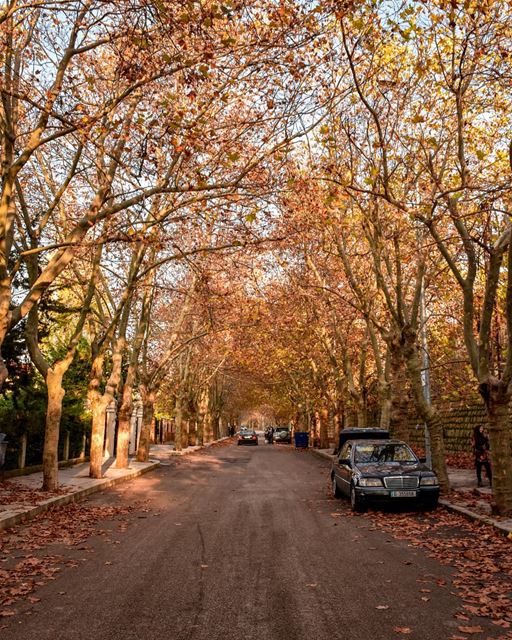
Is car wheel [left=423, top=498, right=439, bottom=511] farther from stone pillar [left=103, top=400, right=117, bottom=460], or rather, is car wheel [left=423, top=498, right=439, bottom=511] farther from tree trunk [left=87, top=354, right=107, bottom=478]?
stone pillar [left=103, top=400, right=117, bottom=460]

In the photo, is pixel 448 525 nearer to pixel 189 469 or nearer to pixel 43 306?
pixel 43 306

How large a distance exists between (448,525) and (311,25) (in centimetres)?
927

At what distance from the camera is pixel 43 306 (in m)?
19.5

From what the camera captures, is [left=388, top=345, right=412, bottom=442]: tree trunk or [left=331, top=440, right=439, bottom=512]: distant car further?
[left=388, top=345, right=412, bottom=442]: tree trunk

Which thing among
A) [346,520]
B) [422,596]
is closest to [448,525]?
[346,520]

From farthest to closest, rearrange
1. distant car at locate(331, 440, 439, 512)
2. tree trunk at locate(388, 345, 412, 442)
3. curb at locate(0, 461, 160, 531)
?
tree trunk at locate(388, 345, 412, 442), distant car at locate(331, 440, 439, 512), curb at locate(0, 461, 160, 531)

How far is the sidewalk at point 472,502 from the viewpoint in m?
10.2

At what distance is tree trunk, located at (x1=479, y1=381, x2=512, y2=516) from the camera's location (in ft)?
35.9

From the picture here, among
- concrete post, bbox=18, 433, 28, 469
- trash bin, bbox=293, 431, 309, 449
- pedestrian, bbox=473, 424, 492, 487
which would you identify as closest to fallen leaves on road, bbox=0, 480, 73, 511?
concrete post, bbox=18, 433, 28, 469

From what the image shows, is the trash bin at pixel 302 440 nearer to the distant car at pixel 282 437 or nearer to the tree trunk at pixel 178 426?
the tree trunk at pixel 178 426

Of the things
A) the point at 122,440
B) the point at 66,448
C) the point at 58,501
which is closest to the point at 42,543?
the point at 58,501

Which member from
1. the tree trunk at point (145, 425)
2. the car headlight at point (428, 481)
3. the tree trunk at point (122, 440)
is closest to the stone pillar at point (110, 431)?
the tree trunk at point (145, 425)

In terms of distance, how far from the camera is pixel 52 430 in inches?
625

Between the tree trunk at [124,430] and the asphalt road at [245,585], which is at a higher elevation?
the tree trunk at [124,430]
